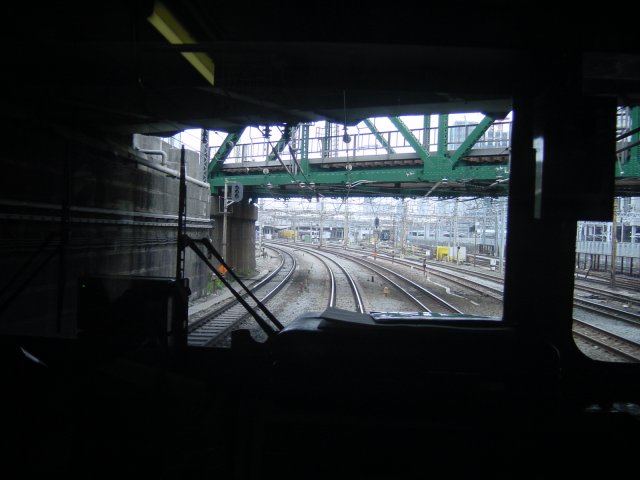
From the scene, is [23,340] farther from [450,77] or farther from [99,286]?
[450,77]

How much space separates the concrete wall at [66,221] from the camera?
3.90 meters

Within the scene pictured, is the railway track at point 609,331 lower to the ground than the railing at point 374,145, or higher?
lower

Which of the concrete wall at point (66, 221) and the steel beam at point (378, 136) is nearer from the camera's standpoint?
the concrete wall at point (66, 221)

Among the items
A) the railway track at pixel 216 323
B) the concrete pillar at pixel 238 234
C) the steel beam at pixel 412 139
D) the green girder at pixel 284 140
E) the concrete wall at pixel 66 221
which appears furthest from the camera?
the concrete pillar at pixel 238 234

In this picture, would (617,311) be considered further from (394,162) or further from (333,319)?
(333,319)

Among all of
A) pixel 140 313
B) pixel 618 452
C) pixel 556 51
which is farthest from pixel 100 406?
pixel 556 51

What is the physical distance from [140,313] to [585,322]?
820 centimetres

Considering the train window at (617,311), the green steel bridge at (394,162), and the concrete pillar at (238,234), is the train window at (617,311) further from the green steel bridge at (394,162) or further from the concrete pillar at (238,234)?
the concrete pillar at (238,234)

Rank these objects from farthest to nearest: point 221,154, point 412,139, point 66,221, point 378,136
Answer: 1. point 221,154
2. point 378,136
3. point 412,139
4. point 66,221

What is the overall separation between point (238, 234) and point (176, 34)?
12403 millimetres

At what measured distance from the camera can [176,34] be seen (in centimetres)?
269

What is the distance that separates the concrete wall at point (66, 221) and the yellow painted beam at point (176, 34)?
210 cm

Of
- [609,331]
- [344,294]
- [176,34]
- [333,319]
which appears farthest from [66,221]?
[609,331]

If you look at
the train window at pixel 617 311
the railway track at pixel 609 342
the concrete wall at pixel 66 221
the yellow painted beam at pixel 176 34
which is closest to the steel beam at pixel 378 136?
the train window at pixel 617 311
